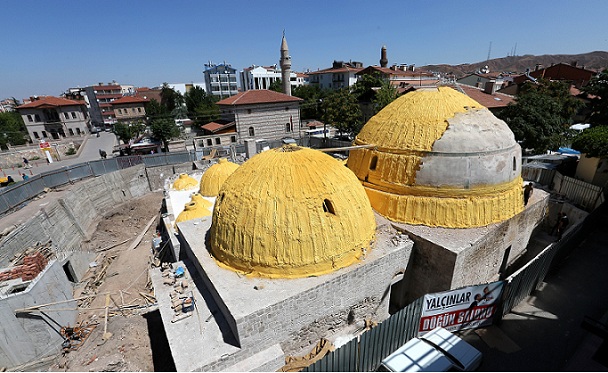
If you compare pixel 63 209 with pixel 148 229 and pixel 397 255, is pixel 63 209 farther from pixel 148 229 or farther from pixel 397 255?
pixel 397 255

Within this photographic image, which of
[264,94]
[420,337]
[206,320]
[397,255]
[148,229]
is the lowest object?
[148,229]

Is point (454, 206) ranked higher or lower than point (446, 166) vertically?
lower

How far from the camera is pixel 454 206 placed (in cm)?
1152

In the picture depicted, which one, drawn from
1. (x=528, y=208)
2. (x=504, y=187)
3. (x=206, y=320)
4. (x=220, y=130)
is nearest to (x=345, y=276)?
(x=206, y=320)

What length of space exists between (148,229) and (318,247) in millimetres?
19215

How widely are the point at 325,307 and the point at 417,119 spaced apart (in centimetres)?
864

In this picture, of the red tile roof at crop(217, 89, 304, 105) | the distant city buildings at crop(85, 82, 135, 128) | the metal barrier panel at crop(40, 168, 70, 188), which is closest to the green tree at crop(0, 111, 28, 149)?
the distant city buildings at crop(85, 82, 135, 128)

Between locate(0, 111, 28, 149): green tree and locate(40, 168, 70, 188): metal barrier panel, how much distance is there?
2970 cm

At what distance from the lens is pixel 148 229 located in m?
22.9

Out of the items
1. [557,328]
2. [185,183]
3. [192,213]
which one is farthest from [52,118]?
[557,328]

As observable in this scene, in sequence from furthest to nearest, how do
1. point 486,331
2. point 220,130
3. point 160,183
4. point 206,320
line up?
1. point 220,130
2. point 160,183
3. point 486,331
4. point 206,320

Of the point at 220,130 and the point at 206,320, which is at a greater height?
the point at 220,130

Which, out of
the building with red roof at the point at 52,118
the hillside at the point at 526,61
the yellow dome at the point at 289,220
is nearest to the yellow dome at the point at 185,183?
the yellow dome at the point at 289,220

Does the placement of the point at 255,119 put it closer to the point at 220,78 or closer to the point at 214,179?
the point at 214,179
